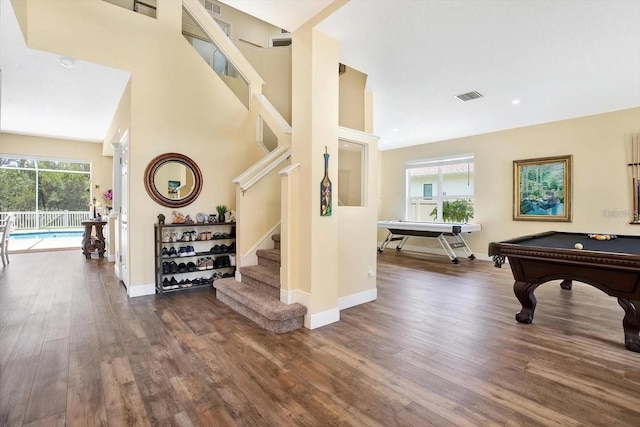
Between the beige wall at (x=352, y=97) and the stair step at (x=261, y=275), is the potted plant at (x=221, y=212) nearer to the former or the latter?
the stair step at (x=261, y=275)

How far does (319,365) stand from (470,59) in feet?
12.1

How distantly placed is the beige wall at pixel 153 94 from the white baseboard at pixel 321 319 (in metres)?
2.43

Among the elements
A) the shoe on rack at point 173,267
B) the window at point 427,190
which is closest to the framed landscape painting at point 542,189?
the window at point 427,190

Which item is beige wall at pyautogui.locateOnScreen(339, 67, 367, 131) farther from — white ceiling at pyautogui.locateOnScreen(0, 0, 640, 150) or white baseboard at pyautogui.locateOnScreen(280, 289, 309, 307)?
white baseboard at pyautogui.locateOnScreen(280, 289, 309, 307)

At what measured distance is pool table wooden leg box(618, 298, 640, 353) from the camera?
7.85 feet

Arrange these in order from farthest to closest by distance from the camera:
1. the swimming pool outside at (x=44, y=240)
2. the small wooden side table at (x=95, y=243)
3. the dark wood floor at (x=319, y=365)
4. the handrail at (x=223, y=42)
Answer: the swimming pool outside at (x=44, y=240) → the small wooden side table at (x=95, y=243) → the handrail at (x=223, y=42) → the dark wood floor at (x=319, y=365)

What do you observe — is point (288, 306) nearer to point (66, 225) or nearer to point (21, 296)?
point (21, 296)

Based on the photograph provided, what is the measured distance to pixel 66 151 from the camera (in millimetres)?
7797

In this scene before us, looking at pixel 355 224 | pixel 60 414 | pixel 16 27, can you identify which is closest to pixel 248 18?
pixel 16 27

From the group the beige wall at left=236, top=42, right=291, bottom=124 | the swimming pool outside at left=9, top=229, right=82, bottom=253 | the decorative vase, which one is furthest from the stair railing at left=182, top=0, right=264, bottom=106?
the swimming pool outside at left=9, top=229, right=82, bottom=253

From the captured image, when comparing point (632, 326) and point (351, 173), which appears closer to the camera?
point (632, 326)

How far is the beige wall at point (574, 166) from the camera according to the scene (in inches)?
194

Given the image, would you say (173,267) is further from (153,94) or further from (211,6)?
(211,6)

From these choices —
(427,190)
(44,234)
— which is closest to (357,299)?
(427,190)
